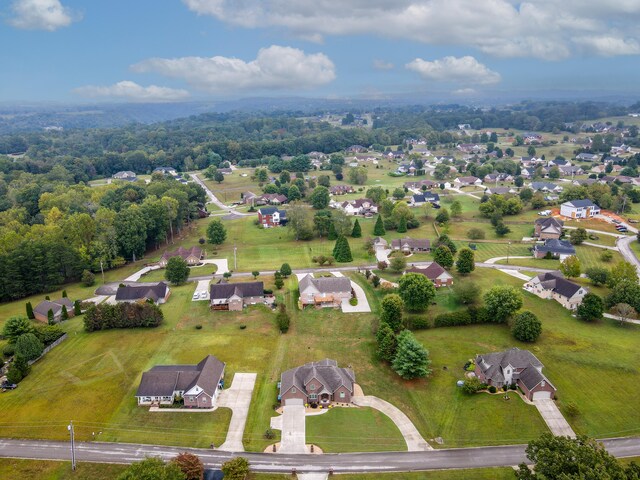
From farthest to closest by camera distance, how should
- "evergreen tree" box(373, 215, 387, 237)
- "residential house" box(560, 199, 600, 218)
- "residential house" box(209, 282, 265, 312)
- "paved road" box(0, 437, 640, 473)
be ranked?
"residential house" box(560, 199, 600, 218)
"evergreen tree" box(373, 215, 387, 237)
"residential house" box(209, 282, 265, 312)
"paved road" box(0, 437, 640, 473)

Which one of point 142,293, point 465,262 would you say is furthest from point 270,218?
point 465,262

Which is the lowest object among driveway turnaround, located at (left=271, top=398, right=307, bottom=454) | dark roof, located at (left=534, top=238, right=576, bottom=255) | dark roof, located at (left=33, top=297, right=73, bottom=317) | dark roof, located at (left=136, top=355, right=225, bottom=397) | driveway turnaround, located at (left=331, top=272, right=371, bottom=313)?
driveway turnaround, located at (left=271, top=398, right=307, bottom=454)

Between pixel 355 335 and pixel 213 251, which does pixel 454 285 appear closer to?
pixel 355 335

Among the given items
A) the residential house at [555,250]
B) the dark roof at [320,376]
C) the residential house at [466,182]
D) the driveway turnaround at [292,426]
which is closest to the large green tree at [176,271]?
the dark roof at [320,376]

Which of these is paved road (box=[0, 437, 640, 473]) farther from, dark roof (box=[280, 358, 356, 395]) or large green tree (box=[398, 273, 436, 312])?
large green tree (box=[398, 273, 436, 312])

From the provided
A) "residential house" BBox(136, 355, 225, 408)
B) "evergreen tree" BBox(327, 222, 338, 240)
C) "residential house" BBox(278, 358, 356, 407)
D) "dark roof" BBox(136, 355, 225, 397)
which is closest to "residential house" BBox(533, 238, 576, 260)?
"evergreen tree" BBox(327, 222, 338, 240)

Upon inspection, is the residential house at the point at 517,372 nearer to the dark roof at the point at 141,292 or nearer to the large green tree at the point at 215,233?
the dark roof at the point at 141,292
